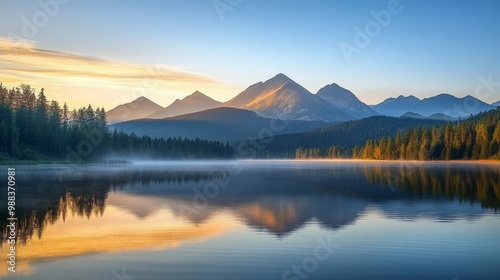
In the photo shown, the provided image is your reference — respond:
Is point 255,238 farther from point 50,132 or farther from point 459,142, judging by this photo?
point 459,142

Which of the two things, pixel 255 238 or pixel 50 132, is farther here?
pixel 50 132

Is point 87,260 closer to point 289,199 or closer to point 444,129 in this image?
point 289,199

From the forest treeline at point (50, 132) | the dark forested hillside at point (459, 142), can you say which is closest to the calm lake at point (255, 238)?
the forest treeline at point (50, 132)

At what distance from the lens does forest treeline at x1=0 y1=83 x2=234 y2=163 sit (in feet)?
372

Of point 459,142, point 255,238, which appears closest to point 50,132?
point 255,238

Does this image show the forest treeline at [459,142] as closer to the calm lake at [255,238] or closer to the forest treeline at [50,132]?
the forest treeline at [50,132]

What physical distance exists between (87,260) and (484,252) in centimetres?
1723

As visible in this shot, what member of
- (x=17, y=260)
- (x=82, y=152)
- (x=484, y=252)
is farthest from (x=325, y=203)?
(x=82, y=152)

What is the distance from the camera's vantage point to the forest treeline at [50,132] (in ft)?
372

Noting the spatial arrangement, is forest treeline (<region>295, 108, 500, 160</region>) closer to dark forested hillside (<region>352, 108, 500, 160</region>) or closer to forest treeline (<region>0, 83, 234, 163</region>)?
dark forested hillside (<region>352, 108, 500, 160</region>)

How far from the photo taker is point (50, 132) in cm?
12669

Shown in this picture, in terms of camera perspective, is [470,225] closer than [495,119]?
Yes

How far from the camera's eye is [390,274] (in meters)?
18.0

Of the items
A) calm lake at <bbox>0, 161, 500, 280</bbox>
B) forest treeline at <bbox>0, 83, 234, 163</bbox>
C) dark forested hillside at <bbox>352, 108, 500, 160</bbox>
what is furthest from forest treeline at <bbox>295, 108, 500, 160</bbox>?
calm lake at <bbox>0, 161, 500, 280</bbox>
